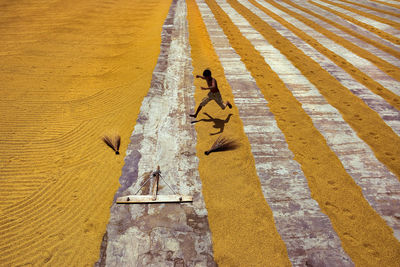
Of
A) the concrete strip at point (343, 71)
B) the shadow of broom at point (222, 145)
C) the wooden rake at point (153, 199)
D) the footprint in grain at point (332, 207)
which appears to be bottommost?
the footprint in grain at point (332, 207)

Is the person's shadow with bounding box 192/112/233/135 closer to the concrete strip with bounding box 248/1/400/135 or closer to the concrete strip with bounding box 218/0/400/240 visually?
the concrete strip with bounding box 218/0/400/240

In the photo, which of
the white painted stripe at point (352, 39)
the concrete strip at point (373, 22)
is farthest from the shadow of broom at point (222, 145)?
the concrete strip at point (373, 22)

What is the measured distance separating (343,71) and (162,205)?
9.37 m

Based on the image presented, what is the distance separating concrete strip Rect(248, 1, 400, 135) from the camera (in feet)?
22.7

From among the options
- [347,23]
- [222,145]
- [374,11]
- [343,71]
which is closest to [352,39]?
[347,23]

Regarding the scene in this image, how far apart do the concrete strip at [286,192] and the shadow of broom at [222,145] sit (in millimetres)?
493

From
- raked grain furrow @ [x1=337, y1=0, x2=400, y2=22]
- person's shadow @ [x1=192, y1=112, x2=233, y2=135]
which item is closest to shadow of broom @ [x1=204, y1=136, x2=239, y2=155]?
person's shadow @ [x1=192, y1=112, x2=233, y2=135]

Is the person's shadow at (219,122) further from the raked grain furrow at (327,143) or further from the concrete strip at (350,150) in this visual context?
the concrete strip at (350,150)

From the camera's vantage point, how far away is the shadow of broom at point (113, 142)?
5520 mm

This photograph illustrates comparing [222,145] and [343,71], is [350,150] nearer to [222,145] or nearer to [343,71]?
[222,145]

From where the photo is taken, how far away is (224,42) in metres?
12.0

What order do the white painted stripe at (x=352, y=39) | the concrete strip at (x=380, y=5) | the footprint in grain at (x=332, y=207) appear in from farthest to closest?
the concrete strip at (x=380, y=5)
the white painted stripe at (x=352, y=39)
the footprint in grain at (x=332, y=207)

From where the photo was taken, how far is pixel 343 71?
9344mm

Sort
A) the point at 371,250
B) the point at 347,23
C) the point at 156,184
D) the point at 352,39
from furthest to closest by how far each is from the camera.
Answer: the point at 347,23
the point at 352,39
the point at 156,184
the point at 371,250
